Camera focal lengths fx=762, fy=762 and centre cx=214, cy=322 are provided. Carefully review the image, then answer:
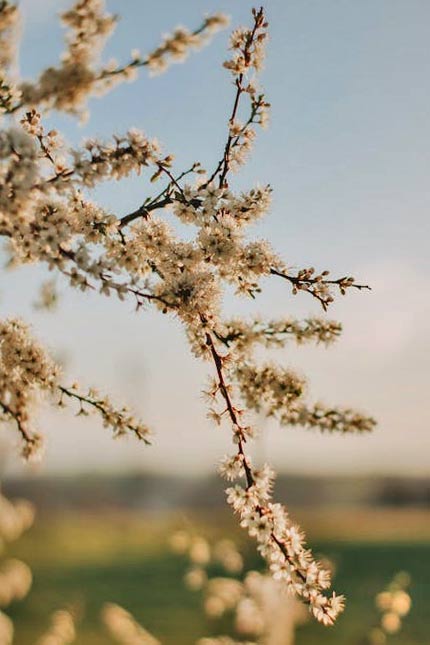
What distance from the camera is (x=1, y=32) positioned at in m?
3.28

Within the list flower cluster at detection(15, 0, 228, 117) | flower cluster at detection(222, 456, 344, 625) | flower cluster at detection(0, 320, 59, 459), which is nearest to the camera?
flower cluster at detection(15, 0, 228, 117)

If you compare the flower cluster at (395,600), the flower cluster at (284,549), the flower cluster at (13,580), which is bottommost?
the flower cluster at (284,549)

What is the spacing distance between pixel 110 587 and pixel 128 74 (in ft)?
49.2

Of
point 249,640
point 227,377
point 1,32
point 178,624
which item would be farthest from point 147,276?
point 178,624

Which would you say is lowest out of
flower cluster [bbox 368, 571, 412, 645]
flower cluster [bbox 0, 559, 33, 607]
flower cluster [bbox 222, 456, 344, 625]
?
flower cluster [bbox 222, 456, 344, 625]

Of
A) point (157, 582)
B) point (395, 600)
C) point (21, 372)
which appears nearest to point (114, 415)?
point (21, 372)

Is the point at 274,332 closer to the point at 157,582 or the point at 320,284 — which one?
the point at 320,284

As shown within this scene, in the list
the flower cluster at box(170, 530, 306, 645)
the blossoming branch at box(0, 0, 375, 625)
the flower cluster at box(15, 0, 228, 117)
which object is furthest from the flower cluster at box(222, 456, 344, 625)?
the flower cluster at box(170, 530, 306, 645)

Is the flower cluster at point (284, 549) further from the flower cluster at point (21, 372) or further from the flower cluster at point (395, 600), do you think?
the flower cluster at point (395, 600)

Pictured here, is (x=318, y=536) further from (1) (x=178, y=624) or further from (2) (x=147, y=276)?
(2) (x=147, y=276)

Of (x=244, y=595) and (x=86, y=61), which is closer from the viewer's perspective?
(x=86, y=61)

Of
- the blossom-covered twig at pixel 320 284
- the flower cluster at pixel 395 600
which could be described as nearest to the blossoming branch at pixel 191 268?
Result: the blossom-covered twig at pixel 320 284

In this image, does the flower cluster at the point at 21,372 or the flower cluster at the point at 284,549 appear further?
the flower cluster at the point at 21,372

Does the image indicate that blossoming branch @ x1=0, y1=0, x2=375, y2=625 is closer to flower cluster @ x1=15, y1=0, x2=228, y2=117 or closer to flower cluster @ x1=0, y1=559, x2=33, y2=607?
flower cluster @ x1=15, y1=0, x2=228, y2=117
